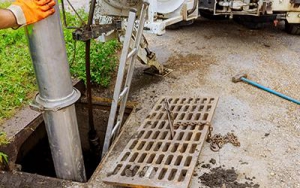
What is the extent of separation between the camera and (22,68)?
4.09 meters

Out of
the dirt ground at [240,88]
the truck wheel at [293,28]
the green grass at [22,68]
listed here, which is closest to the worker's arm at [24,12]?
the dirt ground at [240,88]

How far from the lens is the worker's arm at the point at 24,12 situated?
1.94 meters

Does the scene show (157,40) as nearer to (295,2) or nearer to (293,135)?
(295,2)

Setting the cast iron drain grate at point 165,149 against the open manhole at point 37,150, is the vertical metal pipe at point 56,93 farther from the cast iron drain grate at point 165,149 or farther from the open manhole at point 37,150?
the cast iron drain grate at point 165,149

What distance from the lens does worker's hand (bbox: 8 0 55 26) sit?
1981 mm

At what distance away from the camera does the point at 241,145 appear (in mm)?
2895

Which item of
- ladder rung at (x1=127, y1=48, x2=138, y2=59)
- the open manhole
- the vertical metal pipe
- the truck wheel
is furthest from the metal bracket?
the truck wheel

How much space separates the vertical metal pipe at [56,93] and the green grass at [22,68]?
3.00 feet

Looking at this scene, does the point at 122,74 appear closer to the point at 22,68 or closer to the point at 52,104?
the point at 52,104

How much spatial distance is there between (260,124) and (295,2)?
2.69 metres

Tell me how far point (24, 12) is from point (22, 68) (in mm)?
2267

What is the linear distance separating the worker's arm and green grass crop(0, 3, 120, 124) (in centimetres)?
149

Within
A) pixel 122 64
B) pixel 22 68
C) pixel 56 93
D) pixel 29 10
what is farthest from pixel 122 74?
pixel 22 68

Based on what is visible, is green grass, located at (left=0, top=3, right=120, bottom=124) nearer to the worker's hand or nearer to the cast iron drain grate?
the cast iron drain grate
